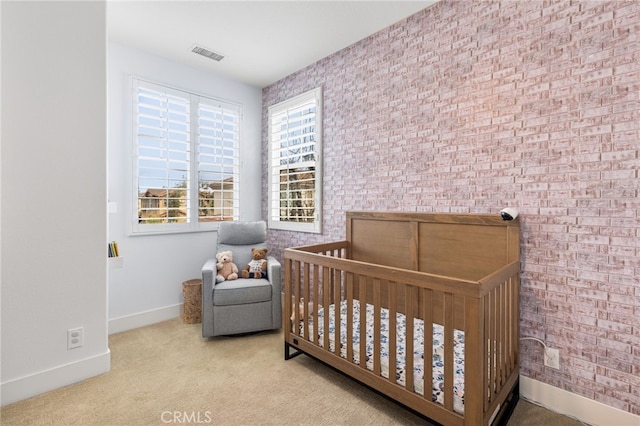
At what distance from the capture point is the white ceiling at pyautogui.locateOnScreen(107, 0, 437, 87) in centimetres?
229

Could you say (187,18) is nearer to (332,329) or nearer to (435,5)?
(435,5)

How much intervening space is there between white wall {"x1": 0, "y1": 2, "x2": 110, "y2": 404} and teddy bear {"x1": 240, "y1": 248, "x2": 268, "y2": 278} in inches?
45.9

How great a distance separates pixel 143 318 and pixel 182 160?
5.32 feet

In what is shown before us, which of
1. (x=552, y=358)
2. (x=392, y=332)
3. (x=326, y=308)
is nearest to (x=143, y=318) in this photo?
(x=326, y=308)

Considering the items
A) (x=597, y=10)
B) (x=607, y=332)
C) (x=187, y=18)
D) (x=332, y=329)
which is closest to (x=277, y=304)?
(x=332, y=329)

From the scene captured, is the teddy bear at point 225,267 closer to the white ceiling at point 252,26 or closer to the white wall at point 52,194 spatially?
the white wall at point 52,194

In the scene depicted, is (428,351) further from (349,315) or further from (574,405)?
(574,405)

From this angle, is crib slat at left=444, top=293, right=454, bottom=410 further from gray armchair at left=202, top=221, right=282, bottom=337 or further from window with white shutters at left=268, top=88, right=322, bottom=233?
window with white shutters at left=268, top=88, right=322, bottom=233

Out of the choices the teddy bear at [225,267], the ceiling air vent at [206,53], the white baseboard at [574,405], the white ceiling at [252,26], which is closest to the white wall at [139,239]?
the white ceiling at [252,26]

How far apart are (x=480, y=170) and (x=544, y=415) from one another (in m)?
1.46

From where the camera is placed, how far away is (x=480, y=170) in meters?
2.04

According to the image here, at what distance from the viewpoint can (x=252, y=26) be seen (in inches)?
99.9

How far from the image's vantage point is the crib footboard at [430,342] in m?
1.35

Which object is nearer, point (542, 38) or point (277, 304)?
point (542, 38)
